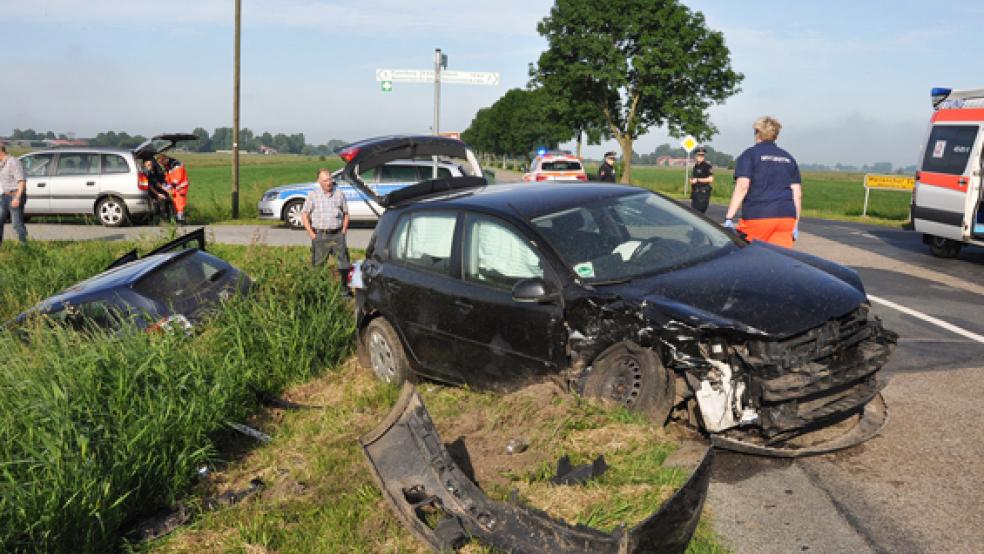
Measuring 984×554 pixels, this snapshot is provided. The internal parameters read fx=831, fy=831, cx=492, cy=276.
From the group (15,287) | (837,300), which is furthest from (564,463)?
(15,287)

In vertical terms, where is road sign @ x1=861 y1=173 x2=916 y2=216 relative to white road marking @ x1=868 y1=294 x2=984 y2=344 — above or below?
above

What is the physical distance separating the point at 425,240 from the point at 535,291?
1509 mm

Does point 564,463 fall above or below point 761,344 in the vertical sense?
below

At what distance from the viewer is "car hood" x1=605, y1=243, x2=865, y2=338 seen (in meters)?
4.51

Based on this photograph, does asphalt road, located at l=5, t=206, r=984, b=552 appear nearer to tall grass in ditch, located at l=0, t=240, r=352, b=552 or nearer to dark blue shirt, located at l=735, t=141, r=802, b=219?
dark blue shirt, located at l=735, t=141, r=802, b=219

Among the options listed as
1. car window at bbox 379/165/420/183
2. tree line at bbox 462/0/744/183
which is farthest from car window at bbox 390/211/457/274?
tree line at bbox 462/0/744/183

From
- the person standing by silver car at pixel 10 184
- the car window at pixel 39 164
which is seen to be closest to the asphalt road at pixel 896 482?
the person standing by silver car at pixel 10 184

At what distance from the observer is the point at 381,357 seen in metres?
6.78

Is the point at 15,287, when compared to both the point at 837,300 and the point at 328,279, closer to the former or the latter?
the point at 328,279

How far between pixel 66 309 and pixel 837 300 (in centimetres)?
631

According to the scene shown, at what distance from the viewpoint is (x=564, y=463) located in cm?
435

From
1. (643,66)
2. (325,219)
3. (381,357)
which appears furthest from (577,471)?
(643,66)

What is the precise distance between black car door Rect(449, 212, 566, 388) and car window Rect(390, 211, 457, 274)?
20 centimetres

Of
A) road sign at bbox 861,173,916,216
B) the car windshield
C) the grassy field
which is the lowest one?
the grassy field
